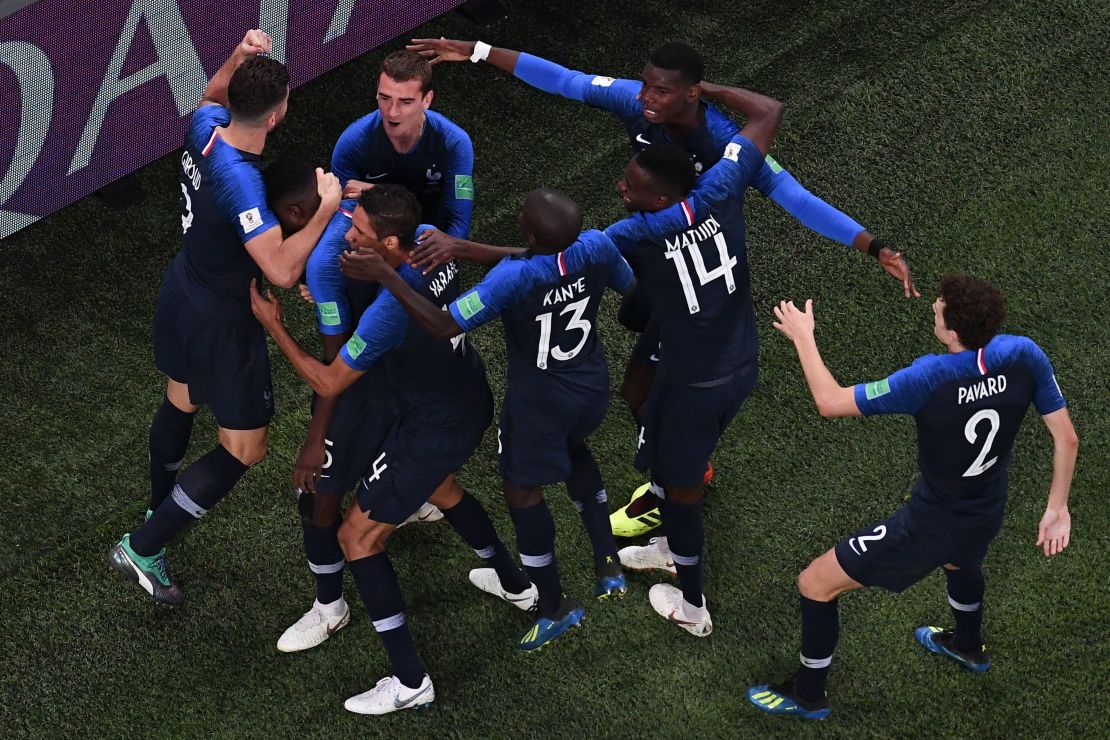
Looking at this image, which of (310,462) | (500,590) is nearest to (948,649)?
(500,590)

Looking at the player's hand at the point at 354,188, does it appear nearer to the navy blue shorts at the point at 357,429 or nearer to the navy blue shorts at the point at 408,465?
the navy blue shorts at the point at 357,429

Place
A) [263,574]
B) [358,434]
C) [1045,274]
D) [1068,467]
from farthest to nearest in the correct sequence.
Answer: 1. [1045,274]
2. [263,574]
3. [358,434]
4. [1068,467]

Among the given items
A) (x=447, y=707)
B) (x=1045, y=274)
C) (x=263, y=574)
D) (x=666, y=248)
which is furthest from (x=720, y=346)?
(x=1045, y=274)

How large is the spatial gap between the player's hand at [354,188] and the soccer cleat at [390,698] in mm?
1884

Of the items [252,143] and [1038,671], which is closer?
[252,143]

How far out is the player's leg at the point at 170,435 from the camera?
5875 mm

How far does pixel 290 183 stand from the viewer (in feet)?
16.6

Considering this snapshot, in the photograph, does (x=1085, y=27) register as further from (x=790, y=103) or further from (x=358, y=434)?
(x=358, y=434)

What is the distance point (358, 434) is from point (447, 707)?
3.93 ft

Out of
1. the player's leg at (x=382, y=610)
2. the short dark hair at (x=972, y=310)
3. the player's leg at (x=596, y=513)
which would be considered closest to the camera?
the short dark hair at (x=972, y=310)

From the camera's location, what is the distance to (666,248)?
16.9 feet

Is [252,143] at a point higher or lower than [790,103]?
higher

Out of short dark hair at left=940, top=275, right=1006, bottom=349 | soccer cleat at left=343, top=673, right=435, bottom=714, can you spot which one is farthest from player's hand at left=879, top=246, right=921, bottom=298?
soccer cleat at left=343, top=673, right=435, bottom=714

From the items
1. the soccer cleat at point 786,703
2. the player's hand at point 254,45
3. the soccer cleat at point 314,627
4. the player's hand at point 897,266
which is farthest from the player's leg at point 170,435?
the player's hand at point 897,266
